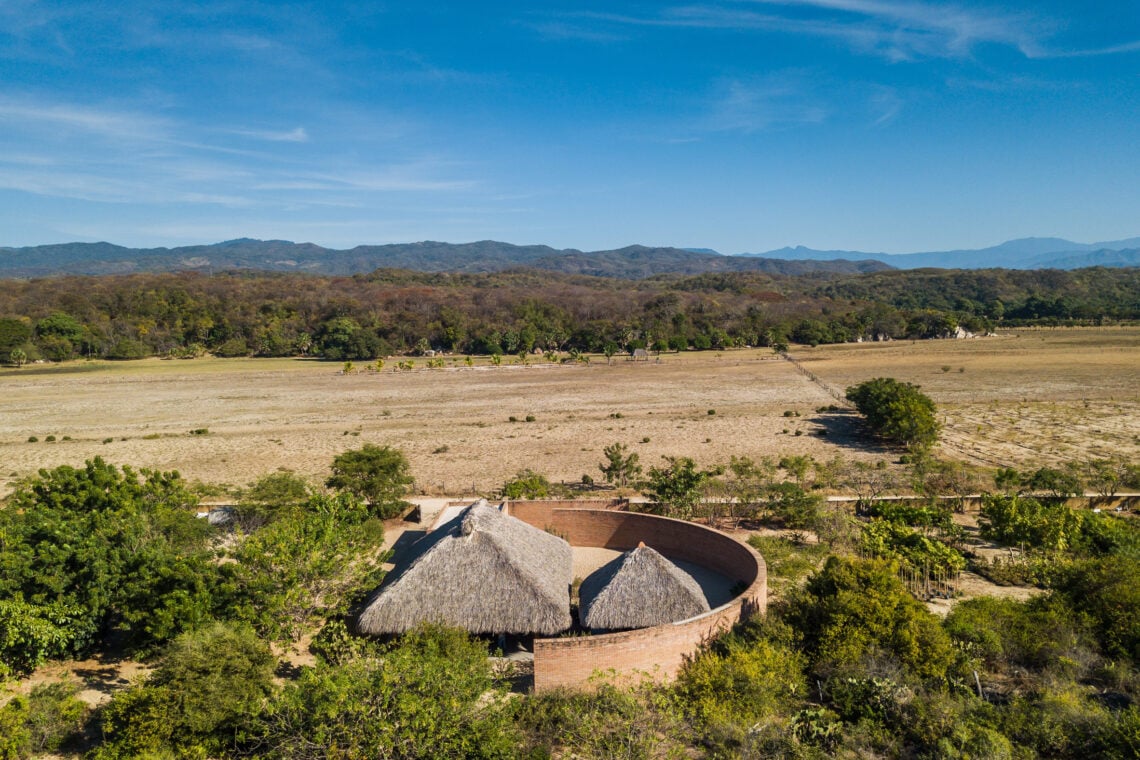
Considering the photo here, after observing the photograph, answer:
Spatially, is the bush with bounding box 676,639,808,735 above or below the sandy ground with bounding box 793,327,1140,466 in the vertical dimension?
below

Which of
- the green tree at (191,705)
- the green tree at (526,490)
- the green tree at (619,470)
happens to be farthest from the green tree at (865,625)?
the green tree at (619,470)

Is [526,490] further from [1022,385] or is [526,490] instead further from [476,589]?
[1022,385]

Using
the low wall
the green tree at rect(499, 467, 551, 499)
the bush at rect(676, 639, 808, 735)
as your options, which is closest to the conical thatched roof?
the bush at rect(676, 639, 808, 735)

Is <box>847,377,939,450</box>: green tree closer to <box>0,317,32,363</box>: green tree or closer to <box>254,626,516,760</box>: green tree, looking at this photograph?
<box>254,626,516,760</box>: green tree

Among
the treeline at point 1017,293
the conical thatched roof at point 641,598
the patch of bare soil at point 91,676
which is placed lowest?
the patch of bare soil at point 91,676

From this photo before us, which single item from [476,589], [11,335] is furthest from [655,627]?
[11,335]

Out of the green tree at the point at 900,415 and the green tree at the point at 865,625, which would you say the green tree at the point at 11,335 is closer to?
the green tree at the point at 900,415
